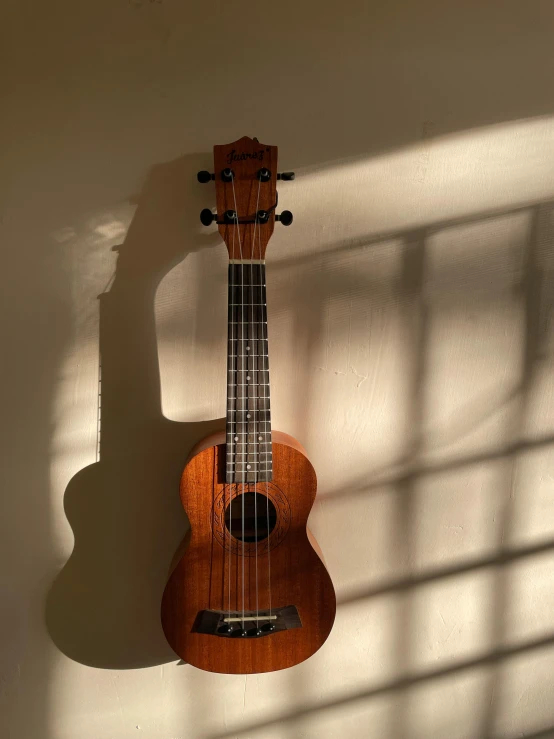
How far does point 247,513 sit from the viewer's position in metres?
1.47

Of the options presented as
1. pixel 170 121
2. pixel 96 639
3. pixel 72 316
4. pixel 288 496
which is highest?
pixel 170 121

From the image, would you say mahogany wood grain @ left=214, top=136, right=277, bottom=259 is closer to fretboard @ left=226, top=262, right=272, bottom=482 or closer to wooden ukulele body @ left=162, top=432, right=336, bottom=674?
fretboard @ left=226, top=262, right=272, bottom=482

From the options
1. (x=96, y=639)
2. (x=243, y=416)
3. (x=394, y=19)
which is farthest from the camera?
(x=96, y=639)

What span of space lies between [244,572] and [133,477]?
391mm

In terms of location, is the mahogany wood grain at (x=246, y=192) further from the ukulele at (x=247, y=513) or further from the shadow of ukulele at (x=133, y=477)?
the shadow of ukulele at (x=133, y=477)

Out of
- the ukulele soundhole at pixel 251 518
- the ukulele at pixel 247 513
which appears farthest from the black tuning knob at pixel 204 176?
the ukulele soundhole at pixel 251 518

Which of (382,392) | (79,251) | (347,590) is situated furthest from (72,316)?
(347,590)

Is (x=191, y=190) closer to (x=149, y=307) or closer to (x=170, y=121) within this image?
(x=170, y=121)

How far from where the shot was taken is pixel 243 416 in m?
1.43

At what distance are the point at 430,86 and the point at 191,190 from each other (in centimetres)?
67

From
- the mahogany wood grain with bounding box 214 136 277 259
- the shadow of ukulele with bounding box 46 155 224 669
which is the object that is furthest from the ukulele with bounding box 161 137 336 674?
the shadow of ukulele with bounding box 46 155 224 669

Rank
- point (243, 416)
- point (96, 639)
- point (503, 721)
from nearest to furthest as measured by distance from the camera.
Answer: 1. point (243, 416)
2. point (96, 639)
3. point (503, 721)

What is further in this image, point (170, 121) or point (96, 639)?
point (96, 639)

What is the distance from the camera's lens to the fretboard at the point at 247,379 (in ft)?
4.65
